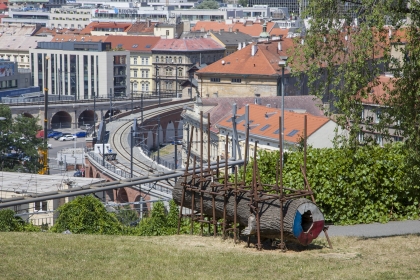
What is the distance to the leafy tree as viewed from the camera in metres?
78.4

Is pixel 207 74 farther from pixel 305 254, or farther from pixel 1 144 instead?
pixel 305 254

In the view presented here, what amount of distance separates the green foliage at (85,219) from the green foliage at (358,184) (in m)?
4.28

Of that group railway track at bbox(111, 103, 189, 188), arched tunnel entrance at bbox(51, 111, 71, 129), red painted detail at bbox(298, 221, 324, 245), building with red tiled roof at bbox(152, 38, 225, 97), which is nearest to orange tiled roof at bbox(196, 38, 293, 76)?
railway track at bbox(111, 103, 189, 188)

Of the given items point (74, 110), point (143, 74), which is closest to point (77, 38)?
point (143, 74)

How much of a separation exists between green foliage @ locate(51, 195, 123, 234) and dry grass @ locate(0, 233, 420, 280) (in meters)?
4.51

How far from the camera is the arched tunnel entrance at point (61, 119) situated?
13462cm

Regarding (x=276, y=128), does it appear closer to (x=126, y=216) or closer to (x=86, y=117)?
(x=126, y=216)

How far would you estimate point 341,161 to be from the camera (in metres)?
25.0

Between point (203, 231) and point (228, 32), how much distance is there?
155582 millimetres

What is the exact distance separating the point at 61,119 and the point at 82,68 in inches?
807

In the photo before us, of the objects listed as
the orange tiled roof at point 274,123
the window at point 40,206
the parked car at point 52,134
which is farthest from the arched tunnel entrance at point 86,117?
the window at point 40,206

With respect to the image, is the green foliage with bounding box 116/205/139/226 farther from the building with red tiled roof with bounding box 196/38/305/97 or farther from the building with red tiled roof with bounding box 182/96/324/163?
the building with red tiled roof with bounding box 196/38/305/97

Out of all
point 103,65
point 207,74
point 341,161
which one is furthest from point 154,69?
point 341,161

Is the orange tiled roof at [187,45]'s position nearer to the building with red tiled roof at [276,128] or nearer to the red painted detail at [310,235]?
the building with red tiled roof at [276,128]
